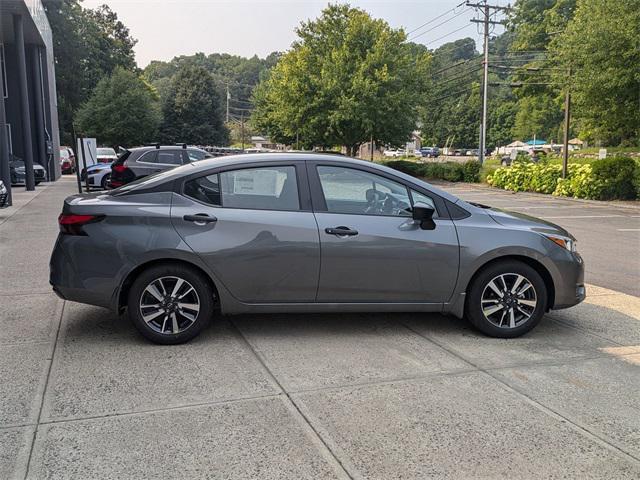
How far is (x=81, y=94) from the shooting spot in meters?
56.9

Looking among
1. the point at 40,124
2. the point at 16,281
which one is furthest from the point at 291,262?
the point at 40,124

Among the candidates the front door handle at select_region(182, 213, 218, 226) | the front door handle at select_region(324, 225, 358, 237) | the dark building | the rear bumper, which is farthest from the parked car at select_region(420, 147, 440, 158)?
the rear bumper

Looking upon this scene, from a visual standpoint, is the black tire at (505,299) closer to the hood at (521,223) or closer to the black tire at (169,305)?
the hood at (521,223)

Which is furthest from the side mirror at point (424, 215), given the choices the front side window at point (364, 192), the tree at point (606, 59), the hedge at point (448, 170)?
the hedge at point (448, 170)

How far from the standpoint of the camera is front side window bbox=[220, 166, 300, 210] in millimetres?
4969

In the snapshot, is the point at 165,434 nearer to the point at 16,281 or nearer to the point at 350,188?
the point at 350,188

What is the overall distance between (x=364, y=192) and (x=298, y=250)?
0.81 meters

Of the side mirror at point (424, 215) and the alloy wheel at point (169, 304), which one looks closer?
the alloy wheel at point (169, 304)

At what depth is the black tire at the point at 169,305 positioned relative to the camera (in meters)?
4.72

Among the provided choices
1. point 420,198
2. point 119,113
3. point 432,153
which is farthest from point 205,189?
point 432,153

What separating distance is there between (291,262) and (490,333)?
1840 millimetres

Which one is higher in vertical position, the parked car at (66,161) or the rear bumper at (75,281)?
the parked car at (66,161)

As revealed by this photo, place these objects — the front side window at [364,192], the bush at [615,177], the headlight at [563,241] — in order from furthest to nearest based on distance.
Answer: the bush at [615,177]
the headlight at [563,241]
the front side window at [364,192]

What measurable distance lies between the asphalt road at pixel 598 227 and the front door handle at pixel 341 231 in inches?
169
